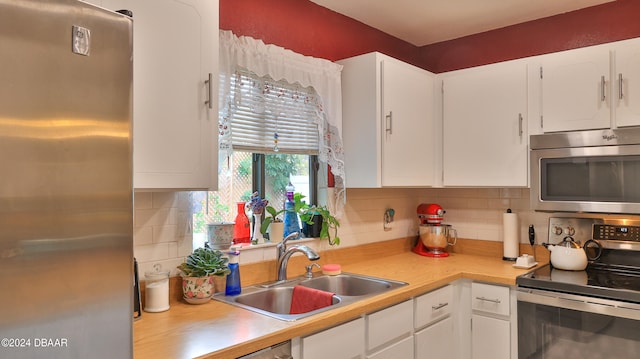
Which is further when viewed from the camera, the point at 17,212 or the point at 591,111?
the point at 591,111

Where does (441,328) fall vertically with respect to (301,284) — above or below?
below

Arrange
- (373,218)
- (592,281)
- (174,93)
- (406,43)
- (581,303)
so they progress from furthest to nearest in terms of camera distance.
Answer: (406,43), (373,218), (592,281), (581,303), (174,93)

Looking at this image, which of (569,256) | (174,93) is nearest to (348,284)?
(569,256)

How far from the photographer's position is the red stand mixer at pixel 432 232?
119 inches

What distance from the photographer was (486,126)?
2771 mm

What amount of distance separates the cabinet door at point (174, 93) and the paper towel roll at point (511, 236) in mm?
1986

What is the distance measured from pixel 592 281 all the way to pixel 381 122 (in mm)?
1368

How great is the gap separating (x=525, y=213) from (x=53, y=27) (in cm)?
282

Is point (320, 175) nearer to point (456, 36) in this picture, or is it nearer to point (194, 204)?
point (194, 204)

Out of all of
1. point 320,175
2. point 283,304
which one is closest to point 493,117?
point 320,175

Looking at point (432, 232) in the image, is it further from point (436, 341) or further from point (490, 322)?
point (436, 341)

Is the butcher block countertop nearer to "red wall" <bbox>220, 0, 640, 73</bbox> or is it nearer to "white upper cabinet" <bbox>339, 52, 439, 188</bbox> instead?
"white upper cabinet" <bbox>339, 52, 439, 188</bbox>

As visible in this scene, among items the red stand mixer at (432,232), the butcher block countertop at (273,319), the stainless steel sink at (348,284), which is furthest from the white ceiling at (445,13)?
the stainless steel sink at (348,284)

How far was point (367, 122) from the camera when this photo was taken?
258 cm
